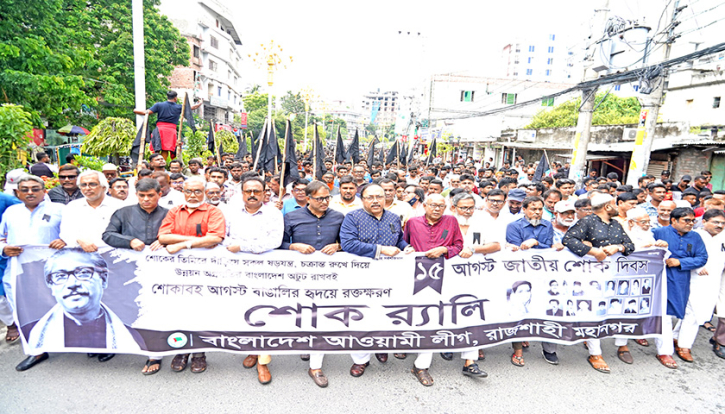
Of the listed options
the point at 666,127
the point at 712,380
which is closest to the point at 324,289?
the point at 712,380

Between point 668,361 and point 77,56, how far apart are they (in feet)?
48.5

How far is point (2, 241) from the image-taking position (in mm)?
4195

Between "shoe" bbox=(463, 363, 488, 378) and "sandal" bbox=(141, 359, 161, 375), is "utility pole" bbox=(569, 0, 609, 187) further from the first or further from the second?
"sandal" bbox=(141, 359, 161, 375)

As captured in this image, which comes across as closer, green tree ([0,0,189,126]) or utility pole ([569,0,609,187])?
green tree ([0,0,189,126])

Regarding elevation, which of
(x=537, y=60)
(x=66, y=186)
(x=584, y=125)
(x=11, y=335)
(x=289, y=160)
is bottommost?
(x=11, y=335)

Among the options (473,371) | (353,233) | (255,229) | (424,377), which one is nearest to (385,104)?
→ (353,233)

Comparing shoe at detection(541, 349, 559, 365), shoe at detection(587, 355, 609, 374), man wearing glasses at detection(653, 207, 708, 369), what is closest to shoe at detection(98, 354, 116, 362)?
shoe at detection(541, 349, 559, 365)

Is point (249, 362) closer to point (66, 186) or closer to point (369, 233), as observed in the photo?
point (369, 233)

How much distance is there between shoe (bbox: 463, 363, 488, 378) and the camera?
4.01 m

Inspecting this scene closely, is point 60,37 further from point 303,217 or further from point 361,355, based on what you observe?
point 361,355

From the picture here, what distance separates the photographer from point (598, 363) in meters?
4.32

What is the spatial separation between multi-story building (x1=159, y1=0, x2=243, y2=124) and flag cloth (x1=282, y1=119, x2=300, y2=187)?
97.8 ft

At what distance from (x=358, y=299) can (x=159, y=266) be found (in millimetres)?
1885

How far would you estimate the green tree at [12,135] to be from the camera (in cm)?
597
